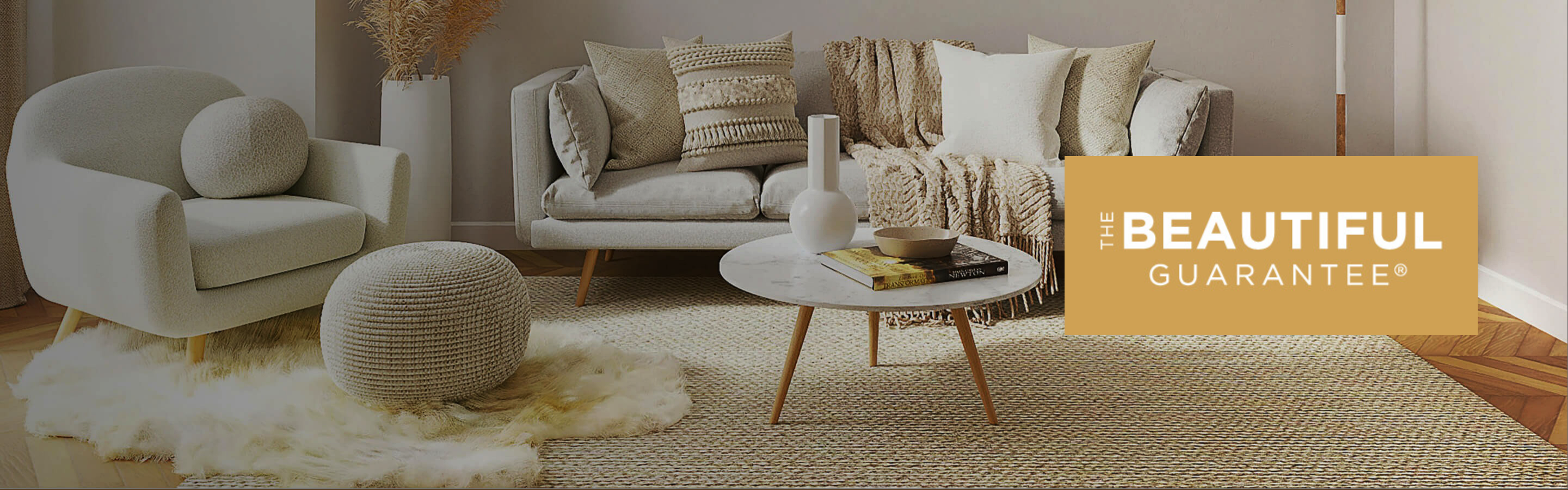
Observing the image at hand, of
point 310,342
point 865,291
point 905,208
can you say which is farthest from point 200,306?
point 905,208

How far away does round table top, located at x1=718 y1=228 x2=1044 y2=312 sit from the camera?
206 centimetres

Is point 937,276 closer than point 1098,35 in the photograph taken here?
Yes

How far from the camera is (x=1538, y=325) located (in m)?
3.10

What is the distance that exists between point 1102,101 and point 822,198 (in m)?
1.42

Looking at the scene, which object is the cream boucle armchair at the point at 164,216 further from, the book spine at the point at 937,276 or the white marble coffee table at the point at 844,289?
the book spine at the point at 937,276

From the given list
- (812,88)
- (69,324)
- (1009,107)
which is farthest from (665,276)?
(69,324)

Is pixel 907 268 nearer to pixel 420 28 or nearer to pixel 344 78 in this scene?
pixel 420 28

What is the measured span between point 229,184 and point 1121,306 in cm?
229

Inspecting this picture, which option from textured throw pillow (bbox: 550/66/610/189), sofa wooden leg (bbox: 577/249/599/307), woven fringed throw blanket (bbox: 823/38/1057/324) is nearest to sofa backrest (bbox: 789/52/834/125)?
woven fringed throw blanket (bbox: 823/38/1057/324)

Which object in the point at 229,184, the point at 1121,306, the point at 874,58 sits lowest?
the point at 1121,306

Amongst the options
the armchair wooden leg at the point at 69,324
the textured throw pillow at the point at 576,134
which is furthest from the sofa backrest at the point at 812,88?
the armchair wooden leg at the point at 69,324

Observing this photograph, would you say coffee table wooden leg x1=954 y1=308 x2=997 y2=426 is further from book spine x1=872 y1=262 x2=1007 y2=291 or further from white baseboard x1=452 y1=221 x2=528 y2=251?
white baseboard x1=452 y1=221 x2=528 y2=251

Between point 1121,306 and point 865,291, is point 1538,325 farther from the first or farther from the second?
point 865,291

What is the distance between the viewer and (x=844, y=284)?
2.20m
